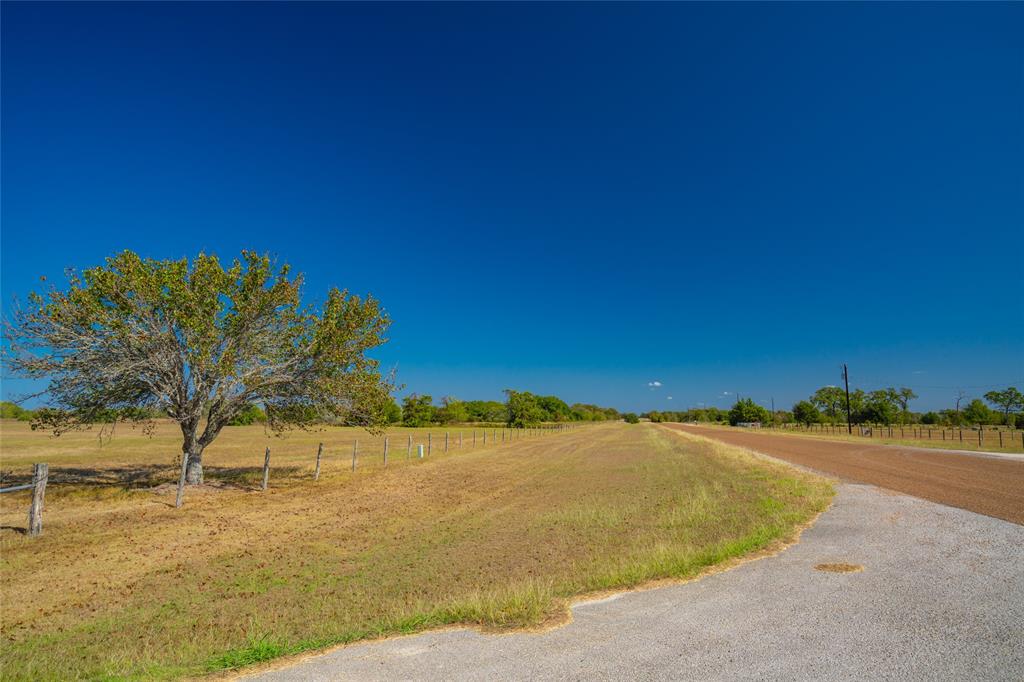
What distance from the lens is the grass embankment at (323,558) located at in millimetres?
6602

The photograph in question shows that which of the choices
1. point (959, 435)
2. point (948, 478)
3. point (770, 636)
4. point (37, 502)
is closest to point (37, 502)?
point (37, 502)

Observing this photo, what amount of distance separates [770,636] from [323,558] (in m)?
8.81

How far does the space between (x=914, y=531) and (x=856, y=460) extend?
22.9 meters

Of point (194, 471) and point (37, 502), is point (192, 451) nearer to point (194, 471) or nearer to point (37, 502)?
point (194, 471)

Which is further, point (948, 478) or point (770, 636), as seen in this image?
point (948, 478)

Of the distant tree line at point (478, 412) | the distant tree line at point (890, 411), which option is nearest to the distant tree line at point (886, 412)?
the distant tree line at point (890, 411)

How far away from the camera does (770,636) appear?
5453 millimetres

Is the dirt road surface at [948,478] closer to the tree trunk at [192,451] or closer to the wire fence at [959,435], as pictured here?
the wire fence at [959,435]

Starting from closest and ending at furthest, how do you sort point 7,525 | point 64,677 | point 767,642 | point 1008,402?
point 767,642 < point 64,677 < point 7,525 < point 1008,402

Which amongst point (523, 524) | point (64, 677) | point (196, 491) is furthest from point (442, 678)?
point (196, 491)

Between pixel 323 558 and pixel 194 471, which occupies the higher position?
pixel 194 471

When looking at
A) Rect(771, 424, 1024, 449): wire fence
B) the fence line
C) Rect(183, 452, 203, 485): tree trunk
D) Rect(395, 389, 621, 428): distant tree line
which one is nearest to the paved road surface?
the fence line

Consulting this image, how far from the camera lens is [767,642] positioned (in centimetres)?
530

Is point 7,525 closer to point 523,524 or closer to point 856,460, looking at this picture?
point 523,524
